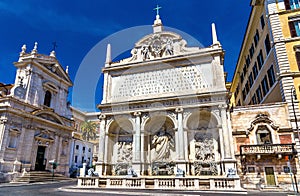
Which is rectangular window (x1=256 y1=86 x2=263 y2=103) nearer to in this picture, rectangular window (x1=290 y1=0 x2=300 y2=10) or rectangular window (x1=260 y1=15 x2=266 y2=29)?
rectangular window (x1=260 y1=15 x2=266 y2=29)

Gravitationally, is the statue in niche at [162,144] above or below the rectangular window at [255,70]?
below

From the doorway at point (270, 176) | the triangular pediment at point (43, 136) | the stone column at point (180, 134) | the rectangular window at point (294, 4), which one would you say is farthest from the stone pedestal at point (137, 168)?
the rectangular window at point (294, 4)

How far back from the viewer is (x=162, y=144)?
19.1 metres

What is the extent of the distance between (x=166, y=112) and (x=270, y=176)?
9.48 m

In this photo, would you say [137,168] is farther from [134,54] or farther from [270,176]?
[134,54]

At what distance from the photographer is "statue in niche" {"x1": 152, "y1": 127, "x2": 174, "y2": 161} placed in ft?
61.7

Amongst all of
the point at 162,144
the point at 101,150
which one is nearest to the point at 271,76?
the point at 162,144

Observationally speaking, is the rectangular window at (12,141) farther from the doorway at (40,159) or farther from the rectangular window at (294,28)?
the rectangular window at (294,28)

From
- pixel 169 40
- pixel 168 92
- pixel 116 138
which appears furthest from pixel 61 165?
pixel 169 40

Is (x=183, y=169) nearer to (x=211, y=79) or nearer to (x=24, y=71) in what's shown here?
(x=211, y=79)

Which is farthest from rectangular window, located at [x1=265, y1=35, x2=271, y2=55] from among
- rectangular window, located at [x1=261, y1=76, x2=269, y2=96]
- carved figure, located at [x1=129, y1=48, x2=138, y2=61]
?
Answer: carved figure, located at [x1=129, y1=48, x2=138, y2=61]

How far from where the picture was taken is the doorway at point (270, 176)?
15555mm

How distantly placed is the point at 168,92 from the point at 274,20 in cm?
1209

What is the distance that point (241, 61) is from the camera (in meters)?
32.4
